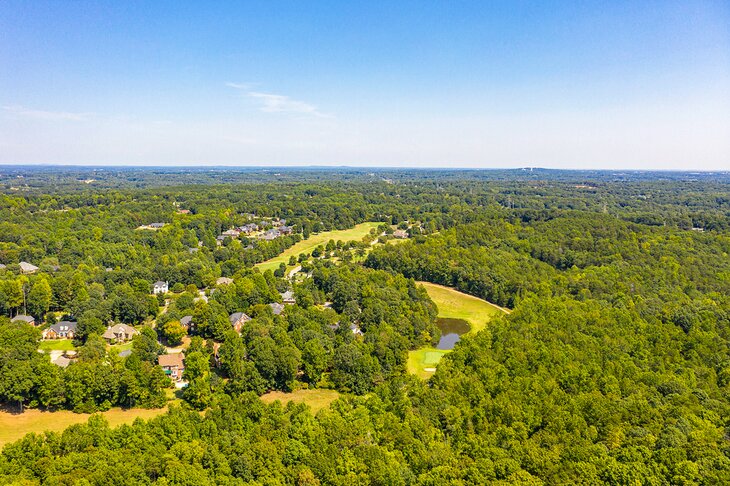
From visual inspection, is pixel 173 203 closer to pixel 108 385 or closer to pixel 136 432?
pixel 108 385

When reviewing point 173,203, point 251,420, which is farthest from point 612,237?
point 173,203

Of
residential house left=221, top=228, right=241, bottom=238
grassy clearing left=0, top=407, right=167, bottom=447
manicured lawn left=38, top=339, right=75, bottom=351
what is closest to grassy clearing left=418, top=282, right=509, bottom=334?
grassy clearing left=0, top=407, right=167, bottom=447

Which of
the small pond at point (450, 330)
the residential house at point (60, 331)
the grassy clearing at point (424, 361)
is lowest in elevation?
the small pond at point (450, 330)

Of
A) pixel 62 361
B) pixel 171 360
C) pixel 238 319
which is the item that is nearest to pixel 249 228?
pixel 238 319

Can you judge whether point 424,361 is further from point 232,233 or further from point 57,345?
point 232,233

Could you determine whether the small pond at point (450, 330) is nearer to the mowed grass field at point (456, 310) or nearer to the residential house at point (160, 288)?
the mowed grass field at point (456, 310)

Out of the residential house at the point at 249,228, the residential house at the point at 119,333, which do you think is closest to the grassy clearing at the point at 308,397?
the residential house at the point at 119,333

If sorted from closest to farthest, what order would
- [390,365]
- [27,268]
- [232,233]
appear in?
1. [390,365]
2. [27,268]
3. [232,233]
